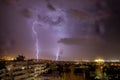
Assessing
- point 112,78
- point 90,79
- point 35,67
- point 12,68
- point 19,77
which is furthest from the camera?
point 112,78

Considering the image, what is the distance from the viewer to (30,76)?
13.6 metres

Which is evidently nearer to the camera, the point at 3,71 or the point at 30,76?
the point at 3,71

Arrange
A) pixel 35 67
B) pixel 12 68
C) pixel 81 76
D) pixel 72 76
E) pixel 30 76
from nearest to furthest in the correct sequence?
1. pixel 12 68
2. pixel 30 76
3. pixel 35 67
4. pixel 72 76
5. pixel 81 76

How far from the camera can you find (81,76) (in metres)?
19.5

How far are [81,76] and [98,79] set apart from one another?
751 centimetres

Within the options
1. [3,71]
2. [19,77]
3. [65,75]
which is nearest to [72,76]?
[65,75]

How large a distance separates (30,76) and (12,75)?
10.9 ft

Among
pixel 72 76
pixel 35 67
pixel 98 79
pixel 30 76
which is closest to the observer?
pixel 30 76

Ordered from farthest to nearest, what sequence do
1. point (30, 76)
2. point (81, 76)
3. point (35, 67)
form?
point (81, 76), point (35, 67), point (30, 76)

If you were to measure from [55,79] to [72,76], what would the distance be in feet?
5.22

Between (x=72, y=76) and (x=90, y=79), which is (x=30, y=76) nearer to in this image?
(x=72, y=76)

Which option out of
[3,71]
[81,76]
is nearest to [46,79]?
[81,76]

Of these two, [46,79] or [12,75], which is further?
[46,79]

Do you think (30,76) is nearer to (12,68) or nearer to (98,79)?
(12,68)
